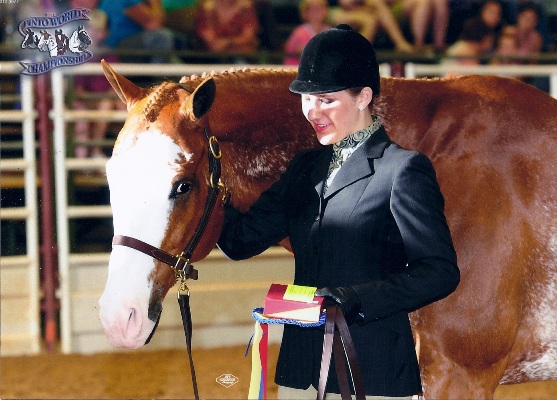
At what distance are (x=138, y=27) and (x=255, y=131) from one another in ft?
11.0

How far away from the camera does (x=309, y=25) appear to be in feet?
19.6

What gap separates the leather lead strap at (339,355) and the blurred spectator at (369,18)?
4.51m

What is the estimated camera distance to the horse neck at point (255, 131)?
A: 93.5 inches

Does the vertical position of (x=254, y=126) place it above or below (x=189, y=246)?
above

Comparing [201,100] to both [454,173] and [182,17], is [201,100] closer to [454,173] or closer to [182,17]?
[454,173]

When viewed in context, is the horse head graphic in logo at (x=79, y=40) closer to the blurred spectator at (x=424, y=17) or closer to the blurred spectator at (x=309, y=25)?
the blurred spectator at (x=309, y=25)

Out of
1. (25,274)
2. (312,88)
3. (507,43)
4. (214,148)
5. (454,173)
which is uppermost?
(312,88)

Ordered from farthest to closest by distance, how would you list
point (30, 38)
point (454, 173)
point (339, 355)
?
point (30, 38) → point (454, 173) → point (339, 355)

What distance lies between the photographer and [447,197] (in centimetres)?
234

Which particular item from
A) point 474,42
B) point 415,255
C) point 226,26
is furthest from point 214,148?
point 474,42

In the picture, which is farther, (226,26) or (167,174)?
(226,26)

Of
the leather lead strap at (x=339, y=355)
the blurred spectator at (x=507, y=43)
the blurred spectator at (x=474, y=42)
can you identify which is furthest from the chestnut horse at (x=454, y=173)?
the blurred spectator at (x=507, y=43)

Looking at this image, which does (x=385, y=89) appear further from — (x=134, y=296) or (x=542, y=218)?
(x=134, y=296)

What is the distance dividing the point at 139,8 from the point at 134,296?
394 cm
